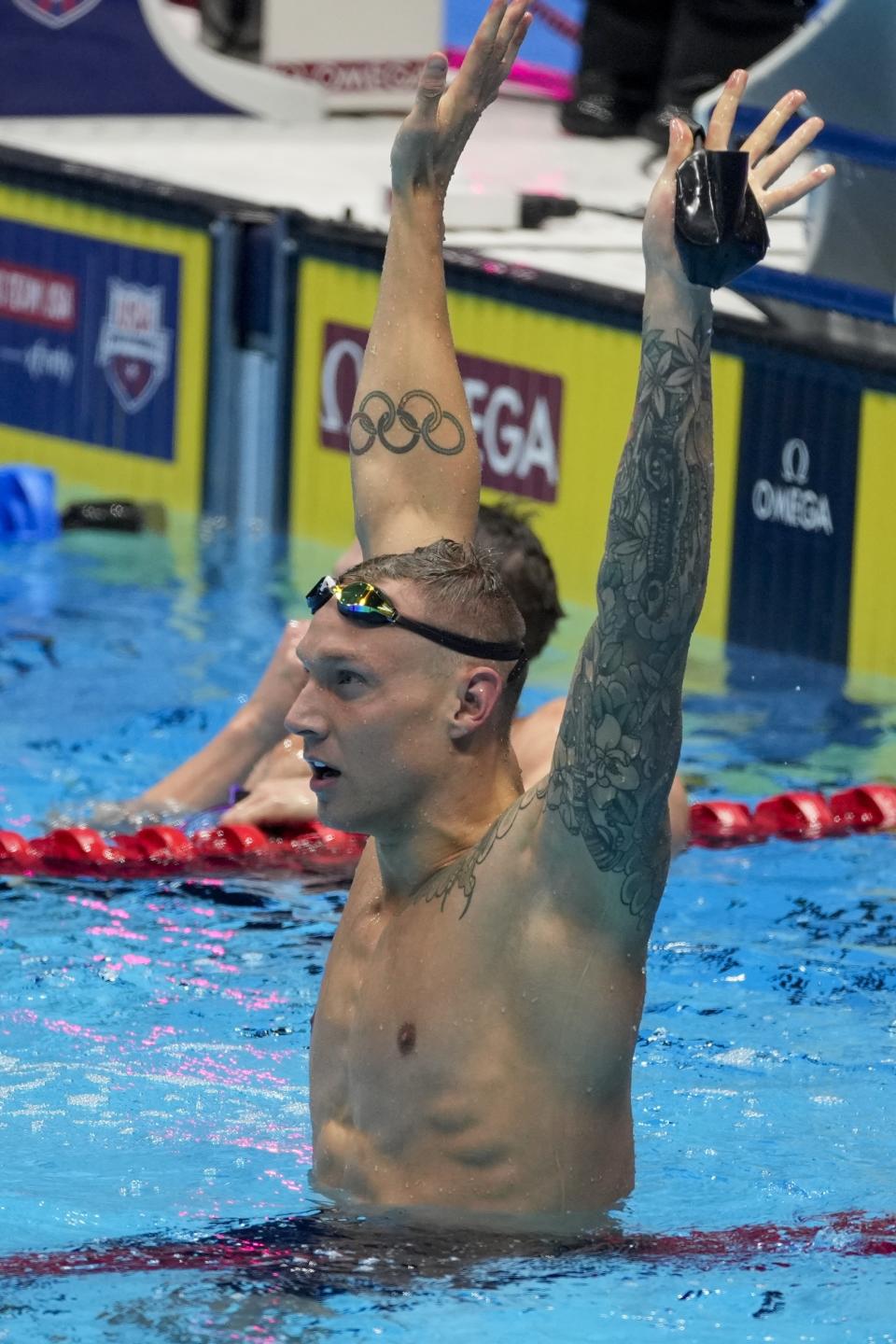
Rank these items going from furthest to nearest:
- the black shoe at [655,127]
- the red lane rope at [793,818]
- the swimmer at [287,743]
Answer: the black shoe at [655,127] → the red lane rope at [793,818] → the swimmer at [287,743]

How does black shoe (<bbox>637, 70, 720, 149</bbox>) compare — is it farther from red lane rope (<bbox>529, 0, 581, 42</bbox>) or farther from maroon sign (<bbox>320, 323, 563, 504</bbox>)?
maroon sign (<bbox>320, 323, 563, 504</bbox>)

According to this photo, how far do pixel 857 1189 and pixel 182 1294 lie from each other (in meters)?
1.31

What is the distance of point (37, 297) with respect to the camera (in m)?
9.34

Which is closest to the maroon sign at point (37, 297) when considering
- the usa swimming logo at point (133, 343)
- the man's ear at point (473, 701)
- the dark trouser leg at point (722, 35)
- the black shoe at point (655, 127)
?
the usa swimming logo at point (133, 343)

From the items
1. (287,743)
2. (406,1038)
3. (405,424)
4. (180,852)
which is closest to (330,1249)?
(406,1038)

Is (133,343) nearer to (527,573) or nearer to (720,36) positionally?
(720,36)

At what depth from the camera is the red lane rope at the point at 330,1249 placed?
120 inches

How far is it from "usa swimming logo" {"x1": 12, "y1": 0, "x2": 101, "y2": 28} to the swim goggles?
8.87 meters

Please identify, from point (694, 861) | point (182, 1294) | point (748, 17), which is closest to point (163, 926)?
point (694, 861)

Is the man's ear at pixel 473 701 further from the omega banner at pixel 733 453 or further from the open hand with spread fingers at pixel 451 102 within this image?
the omega banner at pixel 733 453

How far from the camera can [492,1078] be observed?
9.68 feet

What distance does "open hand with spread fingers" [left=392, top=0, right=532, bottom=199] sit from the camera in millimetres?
3277

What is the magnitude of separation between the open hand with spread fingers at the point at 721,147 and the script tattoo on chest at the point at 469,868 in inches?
24.4

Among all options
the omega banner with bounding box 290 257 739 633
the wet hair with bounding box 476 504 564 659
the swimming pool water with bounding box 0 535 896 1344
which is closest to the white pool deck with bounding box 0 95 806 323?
the omega banner with bounding box 290 257 739 633
